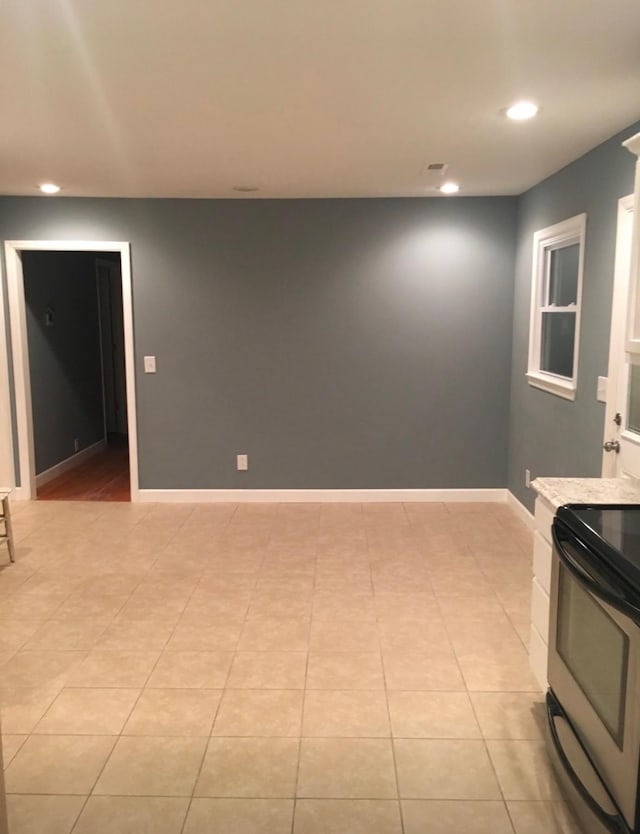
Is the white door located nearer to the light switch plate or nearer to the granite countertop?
the light switch plate

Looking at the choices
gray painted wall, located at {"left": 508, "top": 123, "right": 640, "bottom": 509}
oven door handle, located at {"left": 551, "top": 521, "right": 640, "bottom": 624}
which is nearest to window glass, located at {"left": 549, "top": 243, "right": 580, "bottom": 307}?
gray painted wall, located at {"left": 508, "top": 123, "right": 640, "bottom": 509}

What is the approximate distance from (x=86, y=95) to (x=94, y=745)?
2.47 metres

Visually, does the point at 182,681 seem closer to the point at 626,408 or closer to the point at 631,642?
the point at 631,642

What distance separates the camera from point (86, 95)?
2.65m

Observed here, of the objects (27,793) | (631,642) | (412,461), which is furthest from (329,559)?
(631,642)

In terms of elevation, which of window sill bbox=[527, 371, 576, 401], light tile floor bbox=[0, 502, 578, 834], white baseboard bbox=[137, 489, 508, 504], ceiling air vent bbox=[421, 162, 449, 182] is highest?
ceiling air vent bbox=[421, 162, 449, 182]

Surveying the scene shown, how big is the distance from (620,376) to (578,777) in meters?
1.93

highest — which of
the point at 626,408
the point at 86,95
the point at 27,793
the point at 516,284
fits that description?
the point at 86,95

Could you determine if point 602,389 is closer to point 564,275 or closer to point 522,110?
point 564,275

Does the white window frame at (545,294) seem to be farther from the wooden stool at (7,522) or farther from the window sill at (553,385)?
the wooden stool at (7,522)

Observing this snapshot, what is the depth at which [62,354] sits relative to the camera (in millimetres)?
6348

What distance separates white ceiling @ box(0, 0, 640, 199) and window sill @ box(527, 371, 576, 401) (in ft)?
4.23

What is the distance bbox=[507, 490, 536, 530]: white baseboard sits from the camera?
4.62 m

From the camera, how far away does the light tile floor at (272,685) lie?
6.73 ft
